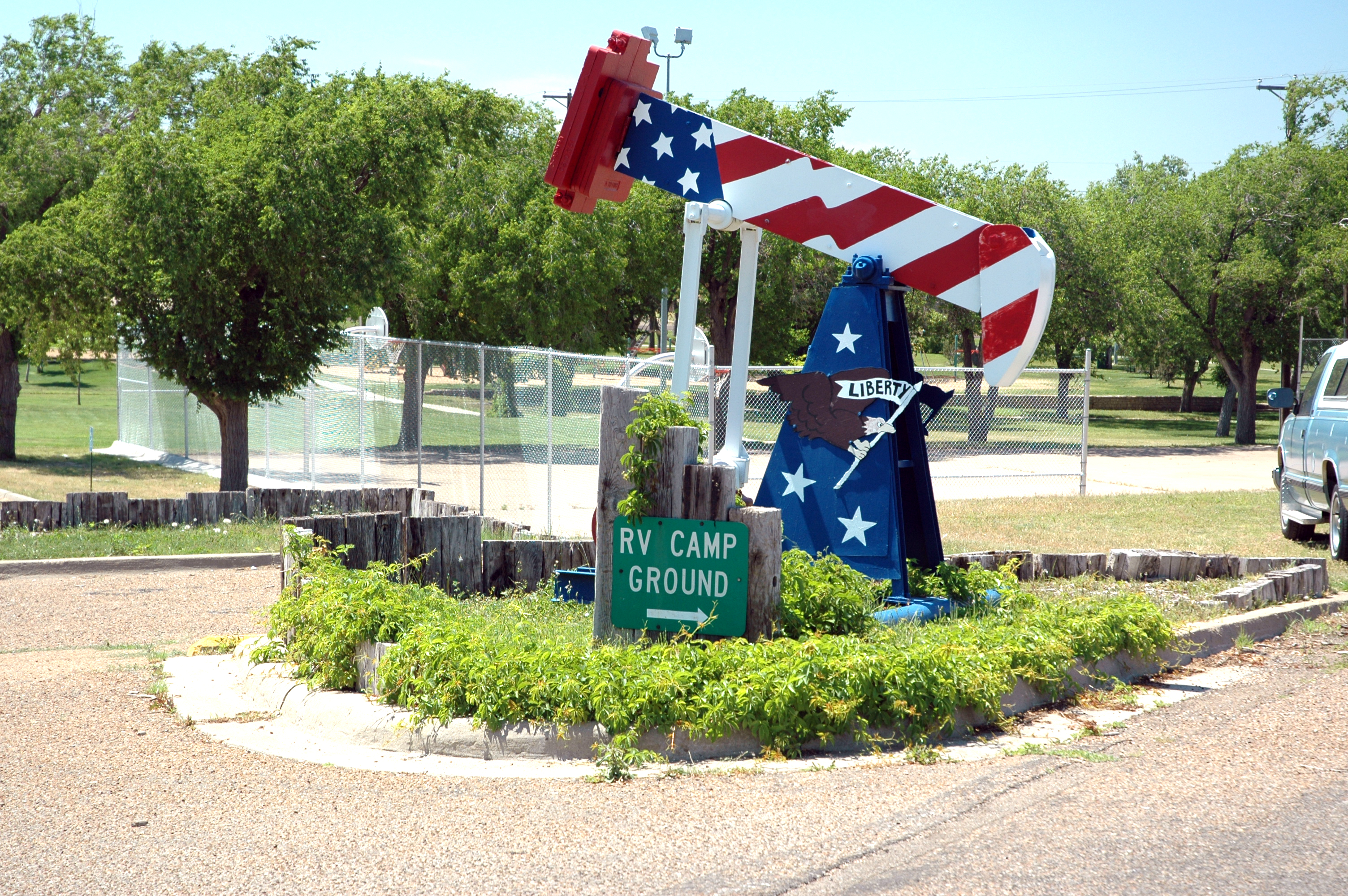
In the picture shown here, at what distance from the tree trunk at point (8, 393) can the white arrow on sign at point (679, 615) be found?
2136 cm

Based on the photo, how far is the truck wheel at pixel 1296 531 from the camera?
12.6m

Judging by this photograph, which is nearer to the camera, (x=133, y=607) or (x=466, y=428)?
(x=133, y=607)

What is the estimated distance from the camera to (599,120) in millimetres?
7312

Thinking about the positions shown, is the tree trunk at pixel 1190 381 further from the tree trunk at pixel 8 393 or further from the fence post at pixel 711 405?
the tree trunk at pixel 8 393

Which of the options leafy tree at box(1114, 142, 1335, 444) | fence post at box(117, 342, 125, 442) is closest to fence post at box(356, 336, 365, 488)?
fence post at box(117, 342, 125, 442)

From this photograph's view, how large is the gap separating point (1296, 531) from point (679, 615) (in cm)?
949

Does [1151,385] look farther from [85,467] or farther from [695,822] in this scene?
[695,822]

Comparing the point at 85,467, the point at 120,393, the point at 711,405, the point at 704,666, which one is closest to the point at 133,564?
the point at 711,405

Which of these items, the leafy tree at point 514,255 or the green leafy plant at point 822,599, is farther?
the leafy tree at point 514,255

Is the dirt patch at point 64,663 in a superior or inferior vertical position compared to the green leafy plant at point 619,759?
inferior

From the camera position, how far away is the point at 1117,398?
51469mm

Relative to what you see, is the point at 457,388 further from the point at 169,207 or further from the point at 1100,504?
the point at 1100,504

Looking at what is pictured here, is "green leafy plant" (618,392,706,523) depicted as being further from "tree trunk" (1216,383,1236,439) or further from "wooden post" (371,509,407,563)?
"tree trunk" (1216,383,1236,439)

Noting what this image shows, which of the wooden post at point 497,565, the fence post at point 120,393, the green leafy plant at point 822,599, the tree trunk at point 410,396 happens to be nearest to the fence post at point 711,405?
the green leafy plant at point 822,599
